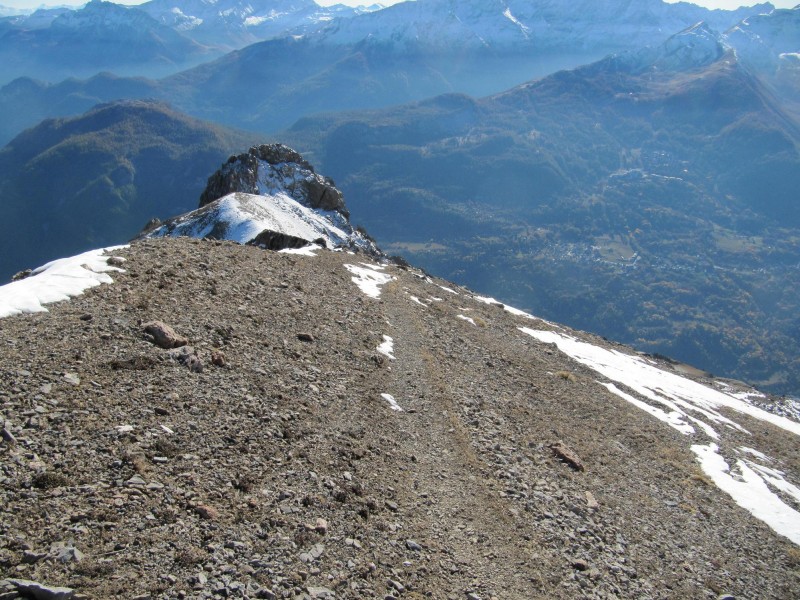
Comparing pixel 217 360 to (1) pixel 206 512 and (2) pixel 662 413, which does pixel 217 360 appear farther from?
(2) pixel 662 413

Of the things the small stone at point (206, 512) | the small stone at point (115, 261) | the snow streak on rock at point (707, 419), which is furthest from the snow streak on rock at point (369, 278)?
the small stone at point (206, 512)

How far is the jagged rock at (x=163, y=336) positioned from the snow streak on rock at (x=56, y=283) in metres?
3.72

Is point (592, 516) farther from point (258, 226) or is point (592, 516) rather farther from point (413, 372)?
point (258, 226)

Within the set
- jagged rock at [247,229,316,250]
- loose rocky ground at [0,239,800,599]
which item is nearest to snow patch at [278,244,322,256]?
jagged rock at [247,229,316,250]

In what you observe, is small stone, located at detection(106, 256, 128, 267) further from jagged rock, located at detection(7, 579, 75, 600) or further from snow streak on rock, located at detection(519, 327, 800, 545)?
snow streak on rock, located at detection(519, 327, 800, 545)

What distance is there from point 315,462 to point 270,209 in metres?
60.1

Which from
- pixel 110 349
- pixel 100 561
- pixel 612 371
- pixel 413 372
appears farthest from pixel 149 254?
pixel 612 371

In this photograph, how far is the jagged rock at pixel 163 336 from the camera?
18.9 m

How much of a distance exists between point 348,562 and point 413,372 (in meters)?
13.8

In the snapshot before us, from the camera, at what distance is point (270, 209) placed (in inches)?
2830

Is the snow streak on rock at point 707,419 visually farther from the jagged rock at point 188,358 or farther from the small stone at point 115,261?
the small stone at point 115,261

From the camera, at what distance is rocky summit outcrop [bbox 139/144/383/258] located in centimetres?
5866

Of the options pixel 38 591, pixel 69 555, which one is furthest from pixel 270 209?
pixel 38 591

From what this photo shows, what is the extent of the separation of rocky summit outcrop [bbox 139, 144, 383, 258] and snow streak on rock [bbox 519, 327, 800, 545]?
2983 centimetres
